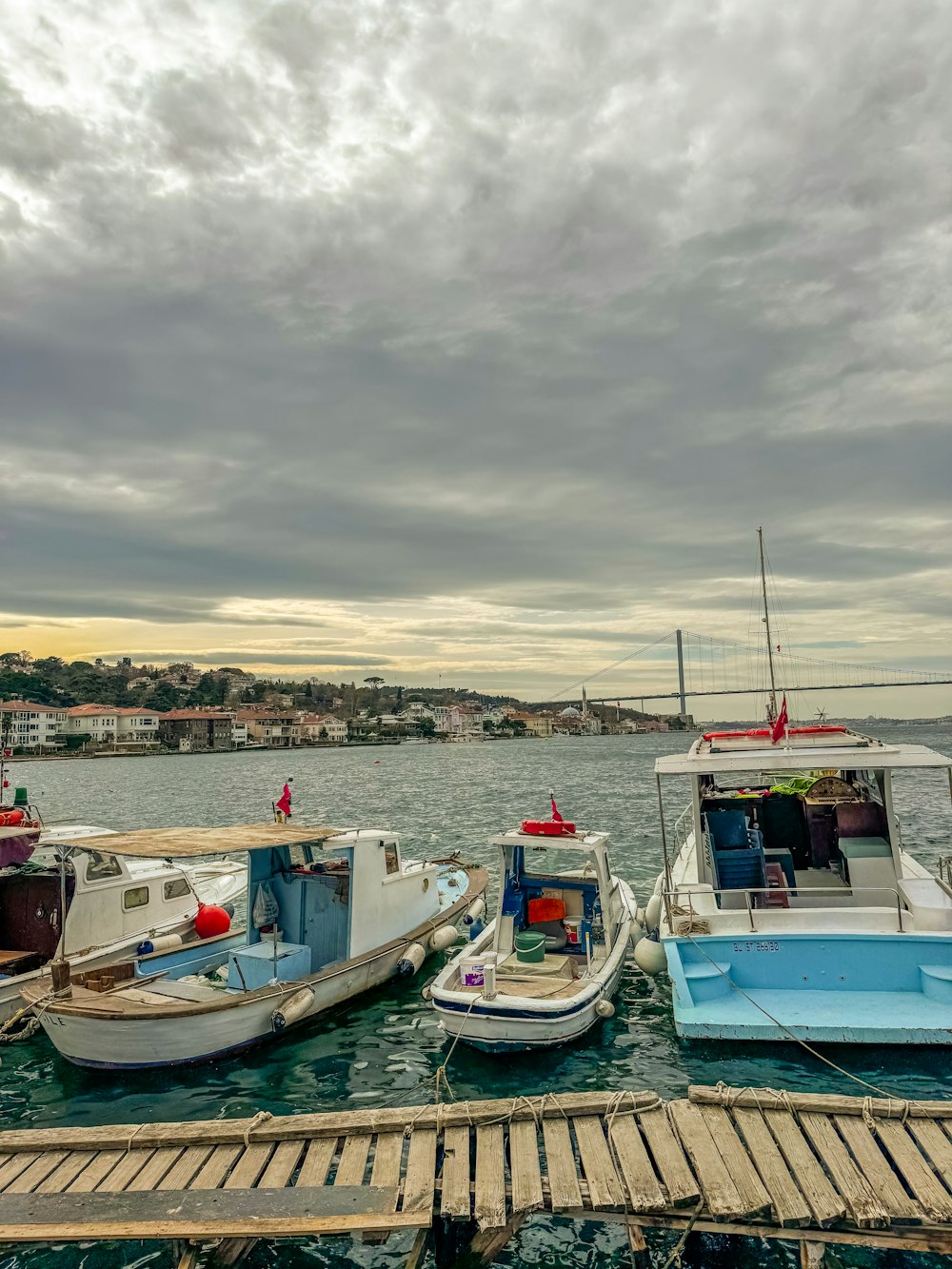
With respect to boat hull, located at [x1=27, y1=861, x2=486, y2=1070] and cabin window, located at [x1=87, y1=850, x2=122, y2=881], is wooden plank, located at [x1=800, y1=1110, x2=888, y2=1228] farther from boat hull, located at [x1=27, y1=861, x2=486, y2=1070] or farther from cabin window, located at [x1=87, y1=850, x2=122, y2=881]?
cabin window, located at [x1=87, y1=850, x2=122, y2=881]

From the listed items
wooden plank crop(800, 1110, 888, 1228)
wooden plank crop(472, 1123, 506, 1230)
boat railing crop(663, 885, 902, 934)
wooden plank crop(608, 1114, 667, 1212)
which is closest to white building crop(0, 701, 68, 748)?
boat railing crop(663, 885, 902, 934)

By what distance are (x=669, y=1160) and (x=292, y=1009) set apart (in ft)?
21.0

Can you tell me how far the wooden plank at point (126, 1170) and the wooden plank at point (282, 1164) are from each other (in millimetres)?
1057

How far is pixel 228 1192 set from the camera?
5871 mm

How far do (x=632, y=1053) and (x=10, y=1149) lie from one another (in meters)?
7.44

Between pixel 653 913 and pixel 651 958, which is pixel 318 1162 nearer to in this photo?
pixel 651 958

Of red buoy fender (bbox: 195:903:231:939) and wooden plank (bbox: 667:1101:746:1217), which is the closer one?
wooden plank (bbox: 667:1101:746:1217)

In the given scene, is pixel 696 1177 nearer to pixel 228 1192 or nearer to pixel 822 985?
pixel 228 1192

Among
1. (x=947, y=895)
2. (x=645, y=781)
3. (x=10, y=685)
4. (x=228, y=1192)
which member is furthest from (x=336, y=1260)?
(x=10, y=685)

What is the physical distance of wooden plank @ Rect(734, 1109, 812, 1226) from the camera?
546 cm

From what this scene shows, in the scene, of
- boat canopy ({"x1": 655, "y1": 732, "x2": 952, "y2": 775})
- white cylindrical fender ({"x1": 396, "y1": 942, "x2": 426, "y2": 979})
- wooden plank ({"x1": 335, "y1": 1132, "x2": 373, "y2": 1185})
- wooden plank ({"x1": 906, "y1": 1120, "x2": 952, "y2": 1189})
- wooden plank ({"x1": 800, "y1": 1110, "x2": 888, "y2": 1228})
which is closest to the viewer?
wooden plank ({"x1": 800, "y1": 1110, "x2": 888, "y2": 1228})

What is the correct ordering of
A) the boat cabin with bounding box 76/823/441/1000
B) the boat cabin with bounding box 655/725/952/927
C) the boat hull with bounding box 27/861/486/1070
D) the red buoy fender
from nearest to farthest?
the boat hull with bounding box 27/861/486/1070 < the boat cabin with bounding box 655/725/952/927 < the boat cabin with bounding box 76/823/441/1000 < the red buoy fender

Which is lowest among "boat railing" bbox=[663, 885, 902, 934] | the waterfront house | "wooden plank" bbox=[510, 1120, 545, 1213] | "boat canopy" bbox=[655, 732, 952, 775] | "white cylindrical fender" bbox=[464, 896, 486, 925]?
"white cylindrical fender" bbox=[464, 896, 486, 925]

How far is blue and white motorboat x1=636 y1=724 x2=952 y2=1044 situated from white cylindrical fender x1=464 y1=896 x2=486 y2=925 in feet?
14.8
